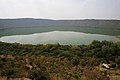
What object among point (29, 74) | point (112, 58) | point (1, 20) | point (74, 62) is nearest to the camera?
point (29, 74)

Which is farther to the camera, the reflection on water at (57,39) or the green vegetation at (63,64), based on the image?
the reflection on water at (57,39)

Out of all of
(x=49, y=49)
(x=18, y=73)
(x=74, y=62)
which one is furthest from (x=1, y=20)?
(x=18, y=73)

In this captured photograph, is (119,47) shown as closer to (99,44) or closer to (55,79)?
(99,44)

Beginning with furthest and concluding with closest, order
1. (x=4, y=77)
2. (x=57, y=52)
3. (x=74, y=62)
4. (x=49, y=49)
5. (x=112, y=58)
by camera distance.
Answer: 1. (x=49, y=49)
2. (x=57, y=52)
3. (x=112, y=58)
4. (x=74, y=62)
5. (x=4, y=77)

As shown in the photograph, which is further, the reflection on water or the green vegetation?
the reflection on water

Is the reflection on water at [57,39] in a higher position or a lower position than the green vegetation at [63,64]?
lower

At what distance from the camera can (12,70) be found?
9852mm

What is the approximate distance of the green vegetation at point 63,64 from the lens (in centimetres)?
982

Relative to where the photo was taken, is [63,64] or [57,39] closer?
[63,64]

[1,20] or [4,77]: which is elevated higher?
[4,77]

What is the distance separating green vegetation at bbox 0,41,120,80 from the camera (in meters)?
9.82

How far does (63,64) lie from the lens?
18.9 metres

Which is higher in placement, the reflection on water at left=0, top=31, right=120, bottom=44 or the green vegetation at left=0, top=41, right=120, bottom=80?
the green vegetation at left=0, top=41, right=120, bottom=80

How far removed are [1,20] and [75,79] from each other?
17771 cm
